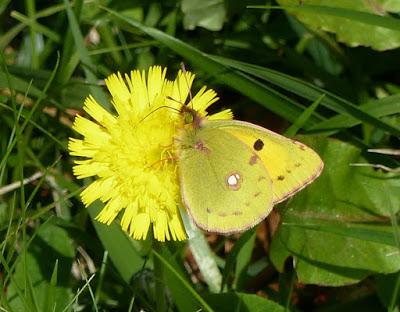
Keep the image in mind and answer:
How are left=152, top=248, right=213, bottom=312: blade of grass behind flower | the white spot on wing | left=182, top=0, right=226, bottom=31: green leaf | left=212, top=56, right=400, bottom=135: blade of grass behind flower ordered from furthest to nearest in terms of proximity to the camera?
left=182, top=0, right=226, bottom=31: green leaf, left=212, top=56, right=400, bottom=135: blade of grass behind flower, the white spot on wing, left=152, top=248, right=213, bottom=312: blade of grass behind flower

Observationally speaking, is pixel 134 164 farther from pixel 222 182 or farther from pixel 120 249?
pixel 120 249

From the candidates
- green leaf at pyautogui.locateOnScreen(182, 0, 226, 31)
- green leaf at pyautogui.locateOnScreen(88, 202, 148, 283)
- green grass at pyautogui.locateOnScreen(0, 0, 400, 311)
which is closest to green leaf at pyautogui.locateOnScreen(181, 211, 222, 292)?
green grass at pyautogui.locateOnScreen(0, 0, 400, 311)

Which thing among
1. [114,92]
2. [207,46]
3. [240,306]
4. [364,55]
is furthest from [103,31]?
[240,306]

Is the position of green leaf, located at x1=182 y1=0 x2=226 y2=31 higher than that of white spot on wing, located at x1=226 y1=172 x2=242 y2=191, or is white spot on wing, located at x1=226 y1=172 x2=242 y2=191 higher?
green leaf, located at x1=182 y1=0 x2=226 y2=31

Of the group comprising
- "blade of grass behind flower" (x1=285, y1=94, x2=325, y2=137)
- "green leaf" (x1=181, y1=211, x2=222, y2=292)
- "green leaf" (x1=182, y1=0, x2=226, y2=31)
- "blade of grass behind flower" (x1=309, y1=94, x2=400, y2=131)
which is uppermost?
"green leaf" (x1=182, y1=0, x2=226, y2=31)

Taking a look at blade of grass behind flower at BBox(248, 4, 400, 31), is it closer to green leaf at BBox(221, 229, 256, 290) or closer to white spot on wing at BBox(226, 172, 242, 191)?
white spot on wing at BBox(226, 172, 242, 191)

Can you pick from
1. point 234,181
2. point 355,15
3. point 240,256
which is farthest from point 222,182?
point 355,15

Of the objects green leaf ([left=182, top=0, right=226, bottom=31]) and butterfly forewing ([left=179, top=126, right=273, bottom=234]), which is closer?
butterfly forewing ([left=179, top=126, right=273, bottom=234])
